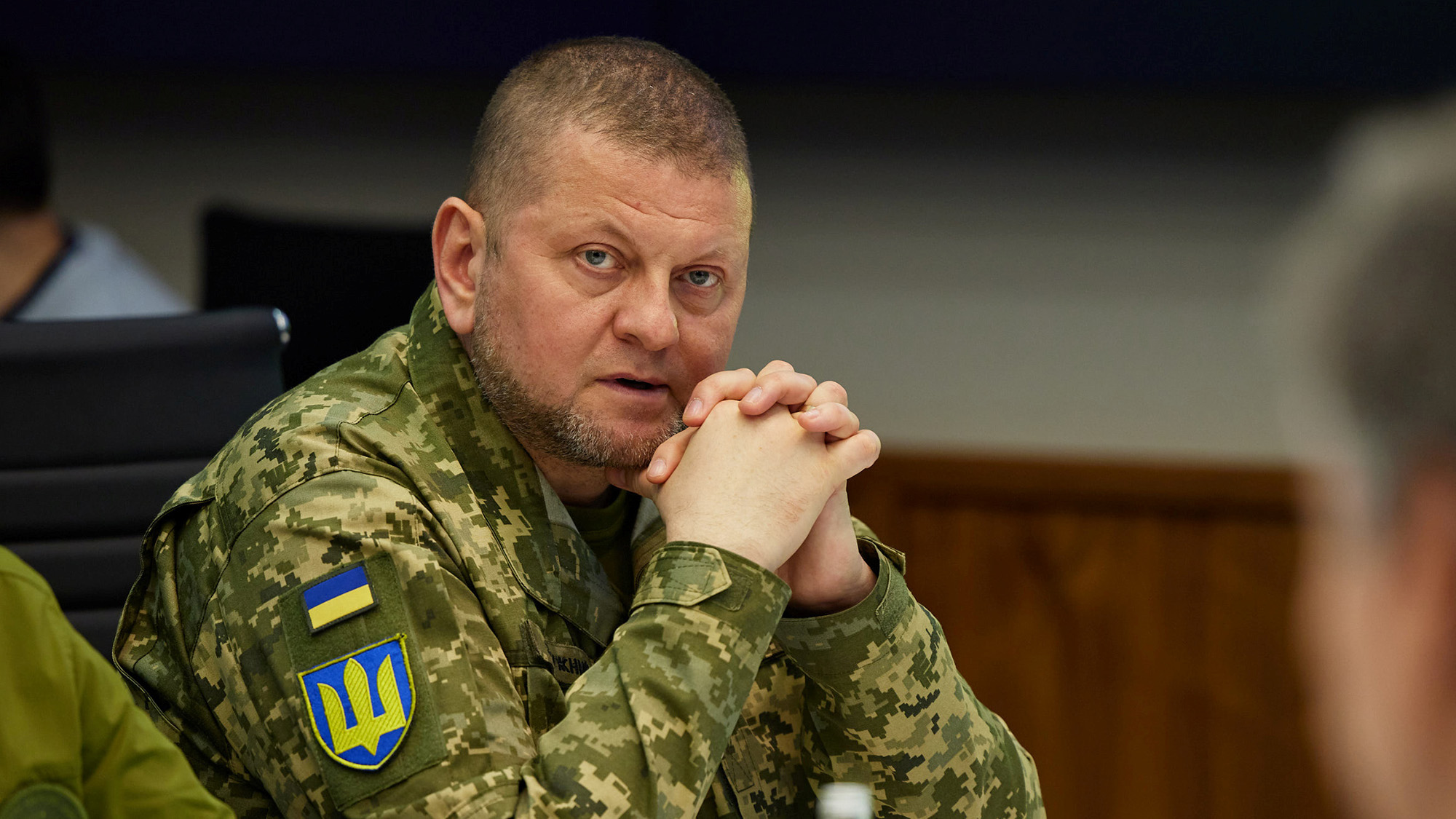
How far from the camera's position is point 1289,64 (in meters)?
2.50

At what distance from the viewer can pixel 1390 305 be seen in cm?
44

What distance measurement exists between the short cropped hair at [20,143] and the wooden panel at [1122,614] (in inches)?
60.3

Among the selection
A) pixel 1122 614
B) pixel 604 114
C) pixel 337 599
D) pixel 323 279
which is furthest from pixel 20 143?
pixel 1122 614

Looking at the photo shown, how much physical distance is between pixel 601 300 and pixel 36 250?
1547mm

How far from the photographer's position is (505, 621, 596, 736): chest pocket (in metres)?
1.14

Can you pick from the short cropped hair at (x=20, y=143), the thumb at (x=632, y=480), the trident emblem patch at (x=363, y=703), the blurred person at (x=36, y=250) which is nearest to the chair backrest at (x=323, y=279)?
the blurred person at (x=36, y=250)

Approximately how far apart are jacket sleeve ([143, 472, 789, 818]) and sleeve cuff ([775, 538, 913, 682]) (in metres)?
0.10

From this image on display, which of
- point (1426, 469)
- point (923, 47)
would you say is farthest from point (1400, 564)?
point (923, 47)

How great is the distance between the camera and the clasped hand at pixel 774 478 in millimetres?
1150

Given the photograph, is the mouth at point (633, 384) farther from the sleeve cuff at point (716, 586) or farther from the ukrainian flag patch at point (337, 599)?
the ukrainian flag patch at point (337, 599)

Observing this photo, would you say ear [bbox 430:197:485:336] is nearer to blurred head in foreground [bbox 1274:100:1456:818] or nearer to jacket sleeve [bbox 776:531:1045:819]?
jacket sleeve [bbox 776:531:1045:819]

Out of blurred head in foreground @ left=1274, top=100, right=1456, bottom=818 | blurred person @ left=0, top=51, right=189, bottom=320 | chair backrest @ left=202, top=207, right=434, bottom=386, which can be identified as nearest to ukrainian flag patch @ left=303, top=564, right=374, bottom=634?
blurred head in foreground @ left=1274, top=100, right=1456, bottom=818

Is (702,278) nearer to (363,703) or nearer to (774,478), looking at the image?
(774,478)

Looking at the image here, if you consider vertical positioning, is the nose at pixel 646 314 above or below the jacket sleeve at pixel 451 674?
above
